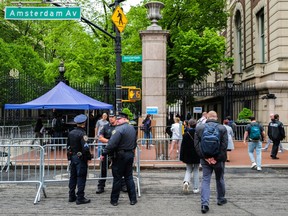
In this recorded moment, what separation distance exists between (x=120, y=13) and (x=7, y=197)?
6617mm

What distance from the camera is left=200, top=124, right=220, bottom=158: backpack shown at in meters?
6.73

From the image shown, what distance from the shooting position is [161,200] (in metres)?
7.62

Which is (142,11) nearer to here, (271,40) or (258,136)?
(271,40)

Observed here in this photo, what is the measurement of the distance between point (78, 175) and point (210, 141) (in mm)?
2695

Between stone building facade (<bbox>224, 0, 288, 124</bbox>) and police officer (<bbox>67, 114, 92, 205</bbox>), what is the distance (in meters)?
16.4

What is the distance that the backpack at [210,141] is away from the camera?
673 centimetres

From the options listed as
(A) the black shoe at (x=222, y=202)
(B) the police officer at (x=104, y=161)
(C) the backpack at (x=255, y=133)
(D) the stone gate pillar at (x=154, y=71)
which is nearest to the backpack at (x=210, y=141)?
(A) the black shoe at (x=222, y=202)

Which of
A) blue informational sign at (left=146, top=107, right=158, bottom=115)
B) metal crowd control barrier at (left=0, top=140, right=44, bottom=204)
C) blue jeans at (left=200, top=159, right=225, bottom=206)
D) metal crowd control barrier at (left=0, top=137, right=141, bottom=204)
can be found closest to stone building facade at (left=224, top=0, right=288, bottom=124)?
blue informational sign at (left=146, top=107, right=158, bottom=115)

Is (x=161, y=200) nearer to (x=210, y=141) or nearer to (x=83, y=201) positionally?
(x=83, y=201)

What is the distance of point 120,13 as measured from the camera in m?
11.7

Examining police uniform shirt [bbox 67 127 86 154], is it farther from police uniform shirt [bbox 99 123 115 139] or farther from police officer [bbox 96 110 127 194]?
police uniform shirt [bbox 99 123 115 139]

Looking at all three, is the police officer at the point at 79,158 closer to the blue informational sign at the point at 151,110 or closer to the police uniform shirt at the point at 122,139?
the police uniform shirt at the point at 122,139

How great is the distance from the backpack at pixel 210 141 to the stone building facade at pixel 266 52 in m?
15.6

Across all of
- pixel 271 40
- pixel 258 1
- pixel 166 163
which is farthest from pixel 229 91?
pixel 166 163
